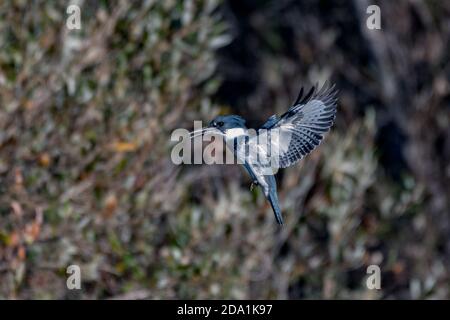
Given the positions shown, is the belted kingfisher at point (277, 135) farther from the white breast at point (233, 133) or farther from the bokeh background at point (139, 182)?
the bokeh background at point (139, 182)

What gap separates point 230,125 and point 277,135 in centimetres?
14

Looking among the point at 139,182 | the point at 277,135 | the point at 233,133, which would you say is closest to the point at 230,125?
the point at 233,133

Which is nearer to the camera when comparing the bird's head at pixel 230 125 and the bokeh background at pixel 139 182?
the bird's head at pixel 230 125

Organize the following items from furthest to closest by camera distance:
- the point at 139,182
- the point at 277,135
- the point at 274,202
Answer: the point at 139,182 → the point at 277,135 → the point at 274,202

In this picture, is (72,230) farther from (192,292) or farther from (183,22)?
(183,22)

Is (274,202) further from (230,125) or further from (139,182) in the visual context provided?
(139,182)

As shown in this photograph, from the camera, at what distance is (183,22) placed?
5.03 meters

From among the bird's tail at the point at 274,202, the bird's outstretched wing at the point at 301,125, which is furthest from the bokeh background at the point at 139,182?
the bird's tail at the point at 274,202

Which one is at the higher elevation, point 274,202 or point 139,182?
point 139,182

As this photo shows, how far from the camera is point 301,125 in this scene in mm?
2604

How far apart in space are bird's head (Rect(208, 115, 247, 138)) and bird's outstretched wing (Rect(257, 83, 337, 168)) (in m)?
0.06

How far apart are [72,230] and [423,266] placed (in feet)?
11.0

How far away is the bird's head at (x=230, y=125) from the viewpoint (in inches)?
96.3
